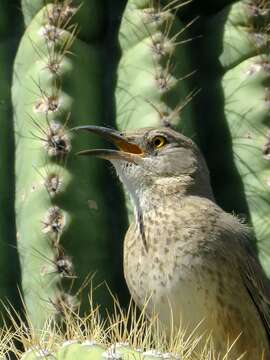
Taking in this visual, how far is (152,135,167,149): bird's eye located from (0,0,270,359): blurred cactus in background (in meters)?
0.12

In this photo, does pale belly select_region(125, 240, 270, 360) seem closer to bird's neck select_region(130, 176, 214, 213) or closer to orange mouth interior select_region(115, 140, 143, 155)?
bird's neck select_region(130, 176, 214, 213)

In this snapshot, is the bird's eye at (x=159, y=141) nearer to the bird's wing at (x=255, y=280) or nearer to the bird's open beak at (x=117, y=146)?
the bird's open beak at (x=117, y=146)

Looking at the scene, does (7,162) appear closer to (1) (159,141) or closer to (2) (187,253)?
(1) (159,141)

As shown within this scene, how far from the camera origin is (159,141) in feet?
14.8

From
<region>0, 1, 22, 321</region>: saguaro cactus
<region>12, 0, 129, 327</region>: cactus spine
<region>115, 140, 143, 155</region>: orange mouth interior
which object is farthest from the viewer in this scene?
<region>115, 140, 143, 155</region>: orange mouth interior

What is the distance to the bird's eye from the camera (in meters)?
4.48

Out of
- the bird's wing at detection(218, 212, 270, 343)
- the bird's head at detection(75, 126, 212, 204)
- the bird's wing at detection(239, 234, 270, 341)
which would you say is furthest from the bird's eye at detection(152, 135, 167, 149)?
the bird's wing at detection(239, 234, 270, 341)

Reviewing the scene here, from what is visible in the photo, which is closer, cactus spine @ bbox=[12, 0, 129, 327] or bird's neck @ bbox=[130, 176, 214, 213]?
cactus spine @ bbox=[12, 0, 129, 327]

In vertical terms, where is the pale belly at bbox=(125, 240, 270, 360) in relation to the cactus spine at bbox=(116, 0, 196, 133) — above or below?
below

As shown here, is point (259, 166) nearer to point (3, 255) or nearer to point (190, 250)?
point (190, 250)

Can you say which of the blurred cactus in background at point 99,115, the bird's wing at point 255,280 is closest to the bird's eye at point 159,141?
the blurred cactus in background at point 99,115

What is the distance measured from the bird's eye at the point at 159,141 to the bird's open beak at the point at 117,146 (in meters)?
0.08

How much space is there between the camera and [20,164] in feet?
14.3

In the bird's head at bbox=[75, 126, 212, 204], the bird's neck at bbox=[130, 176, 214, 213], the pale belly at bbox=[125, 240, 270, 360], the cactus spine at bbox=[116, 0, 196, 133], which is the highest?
the cactus spine at bbox=[116, 0, 196, 133]
